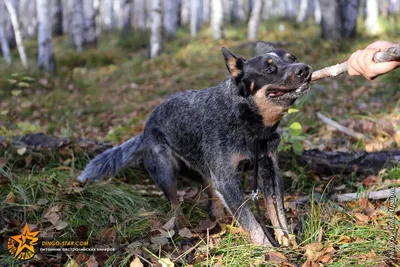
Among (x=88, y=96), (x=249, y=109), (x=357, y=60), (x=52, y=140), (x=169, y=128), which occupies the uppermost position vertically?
(x=357, y=60)

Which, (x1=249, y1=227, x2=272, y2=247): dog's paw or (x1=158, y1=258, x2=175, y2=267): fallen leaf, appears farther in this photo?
(x1=249, y1=227, x2=272, y2=247): dog's paw

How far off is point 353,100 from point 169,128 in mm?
6061

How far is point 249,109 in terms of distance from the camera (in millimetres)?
3723

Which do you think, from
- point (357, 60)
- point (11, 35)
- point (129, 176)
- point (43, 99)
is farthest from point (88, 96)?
point (11, 35)

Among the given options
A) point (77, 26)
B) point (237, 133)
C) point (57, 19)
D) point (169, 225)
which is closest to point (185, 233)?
point (169, 225)

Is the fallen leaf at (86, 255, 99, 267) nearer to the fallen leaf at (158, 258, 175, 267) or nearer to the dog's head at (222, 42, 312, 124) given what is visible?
the fallen leaf at (158, 258, 175, 267)

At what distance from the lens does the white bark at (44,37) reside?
41.6 feet

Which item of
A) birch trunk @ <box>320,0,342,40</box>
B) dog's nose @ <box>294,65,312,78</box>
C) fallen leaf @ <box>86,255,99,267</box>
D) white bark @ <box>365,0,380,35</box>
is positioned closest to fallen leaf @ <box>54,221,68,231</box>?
fallen leaf @ <box>86,255,99,267</box>

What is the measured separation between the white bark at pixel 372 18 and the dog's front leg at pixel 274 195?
594 inches

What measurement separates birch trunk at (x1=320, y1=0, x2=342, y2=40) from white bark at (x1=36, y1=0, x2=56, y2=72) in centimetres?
925

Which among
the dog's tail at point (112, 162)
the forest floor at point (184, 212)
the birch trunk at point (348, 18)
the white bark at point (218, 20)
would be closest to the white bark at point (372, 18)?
the birch trunk at point (348, 18)

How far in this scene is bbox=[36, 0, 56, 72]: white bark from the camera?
12.7m

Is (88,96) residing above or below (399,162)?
below

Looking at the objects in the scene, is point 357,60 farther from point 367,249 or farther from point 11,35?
point 11,35
